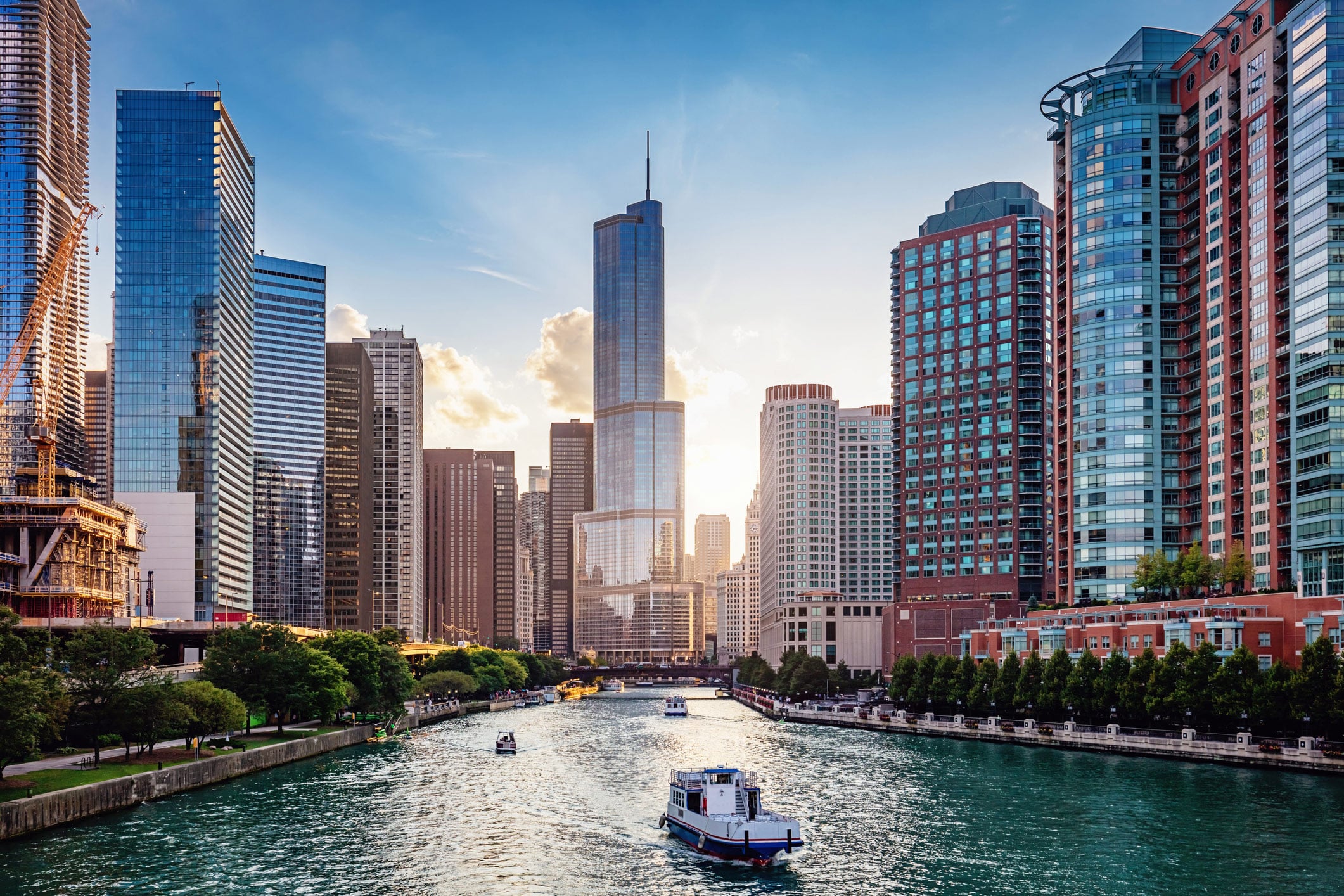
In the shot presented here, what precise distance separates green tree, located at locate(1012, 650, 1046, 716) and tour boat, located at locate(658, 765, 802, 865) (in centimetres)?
9686

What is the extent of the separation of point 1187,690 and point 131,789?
119 meters

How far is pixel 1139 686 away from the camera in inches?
6467

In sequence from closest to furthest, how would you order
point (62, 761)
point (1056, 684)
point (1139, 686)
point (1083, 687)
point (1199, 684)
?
point (62, 761) → point (1199, 684) → point (1139, 686) → point (1083, 687) → point (1056, 684)

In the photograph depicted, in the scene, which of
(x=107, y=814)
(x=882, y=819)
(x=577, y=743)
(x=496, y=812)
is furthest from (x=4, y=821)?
(x=577, y=743)

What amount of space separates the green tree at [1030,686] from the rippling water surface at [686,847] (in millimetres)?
37973

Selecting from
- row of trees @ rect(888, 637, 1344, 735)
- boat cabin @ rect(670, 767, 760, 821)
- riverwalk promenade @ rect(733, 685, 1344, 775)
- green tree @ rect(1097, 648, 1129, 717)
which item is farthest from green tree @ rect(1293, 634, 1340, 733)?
boat cabin @ rect(670, 767, 760, 821)

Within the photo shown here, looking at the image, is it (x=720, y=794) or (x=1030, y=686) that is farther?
(x=1030, y=686)

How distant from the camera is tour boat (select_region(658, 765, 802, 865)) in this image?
91.4 metres

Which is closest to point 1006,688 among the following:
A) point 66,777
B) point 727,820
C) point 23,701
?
point 727,820

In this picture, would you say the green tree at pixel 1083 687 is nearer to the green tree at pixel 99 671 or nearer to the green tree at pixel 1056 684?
the green tree at pixel 1056 684

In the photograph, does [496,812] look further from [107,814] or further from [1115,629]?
[1115,629]

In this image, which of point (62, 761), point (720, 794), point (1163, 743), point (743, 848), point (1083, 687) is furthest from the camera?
point (1083, 687)

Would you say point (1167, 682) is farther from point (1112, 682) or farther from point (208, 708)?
point (208, 708)

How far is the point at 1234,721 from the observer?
153625 mm
